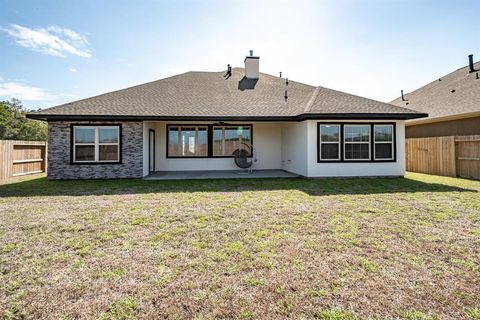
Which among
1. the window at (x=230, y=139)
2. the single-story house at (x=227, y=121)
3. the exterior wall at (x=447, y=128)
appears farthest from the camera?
the window at (x=230, y=139)

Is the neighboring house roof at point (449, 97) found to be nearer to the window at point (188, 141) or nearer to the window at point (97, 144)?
the window at point (188, 141)

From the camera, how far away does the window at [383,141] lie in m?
10.6

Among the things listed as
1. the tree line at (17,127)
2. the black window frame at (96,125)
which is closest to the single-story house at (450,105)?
the black window frame at (96,125)

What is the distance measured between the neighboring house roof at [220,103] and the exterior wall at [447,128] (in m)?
3.48

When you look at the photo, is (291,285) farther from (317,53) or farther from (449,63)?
(449,63)

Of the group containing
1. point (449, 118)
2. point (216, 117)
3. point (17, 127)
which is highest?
point (17, 127)

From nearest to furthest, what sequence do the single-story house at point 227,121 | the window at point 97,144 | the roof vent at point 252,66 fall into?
the single-story house at point 227,121, the window at point 97,144, the roof vent at point 252,66

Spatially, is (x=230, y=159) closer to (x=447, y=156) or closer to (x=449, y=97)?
(x=447, y=156)

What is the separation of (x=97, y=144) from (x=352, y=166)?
9794 millimetres

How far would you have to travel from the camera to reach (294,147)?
1180 centimetres

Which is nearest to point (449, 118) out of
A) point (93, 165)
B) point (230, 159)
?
point (230, 159)

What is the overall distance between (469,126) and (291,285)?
13394mm

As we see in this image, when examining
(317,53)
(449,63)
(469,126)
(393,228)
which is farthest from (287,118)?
(449,63)

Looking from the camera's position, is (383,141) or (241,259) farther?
(383,141)
